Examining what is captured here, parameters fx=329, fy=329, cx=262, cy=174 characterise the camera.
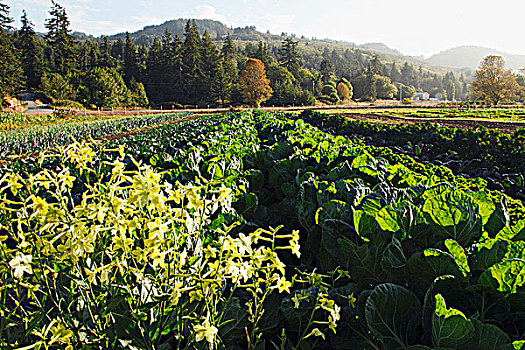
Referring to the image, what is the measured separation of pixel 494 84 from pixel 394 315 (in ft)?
263

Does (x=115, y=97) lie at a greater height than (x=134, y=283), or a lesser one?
greater

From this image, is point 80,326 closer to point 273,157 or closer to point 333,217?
point 333,217

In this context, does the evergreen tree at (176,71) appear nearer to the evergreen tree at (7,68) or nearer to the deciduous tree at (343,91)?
the evergreen tree at (7,68)

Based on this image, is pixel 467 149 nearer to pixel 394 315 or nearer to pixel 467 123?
pixel 394 315

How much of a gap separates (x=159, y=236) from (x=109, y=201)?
36 cm

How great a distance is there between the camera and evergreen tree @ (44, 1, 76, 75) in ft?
239

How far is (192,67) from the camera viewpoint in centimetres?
7681

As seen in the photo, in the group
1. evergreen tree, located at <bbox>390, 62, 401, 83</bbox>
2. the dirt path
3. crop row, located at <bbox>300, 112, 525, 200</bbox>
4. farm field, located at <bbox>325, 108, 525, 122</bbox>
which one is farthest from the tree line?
evergreen tree, located at <bbox>390, 62, 401, 83</bbox>

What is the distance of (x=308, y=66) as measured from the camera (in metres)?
176

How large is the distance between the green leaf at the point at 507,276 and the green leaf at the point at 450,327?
26cm

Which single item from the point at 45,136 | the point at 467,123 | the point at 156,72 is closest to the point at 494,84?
the point at 467,123

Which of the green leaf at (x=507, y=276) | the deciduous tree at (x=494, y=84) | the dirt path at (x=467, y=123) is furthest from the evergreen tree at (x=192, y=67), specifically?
the green leaf at (x=507, y=276)

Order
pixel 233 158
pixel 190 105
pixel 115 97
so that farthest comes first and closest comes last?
pixel 190 105 → pixel 115 97 → pixel 233 158

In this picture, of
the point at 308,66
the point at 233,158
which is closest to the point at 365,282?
the point at 233,158
